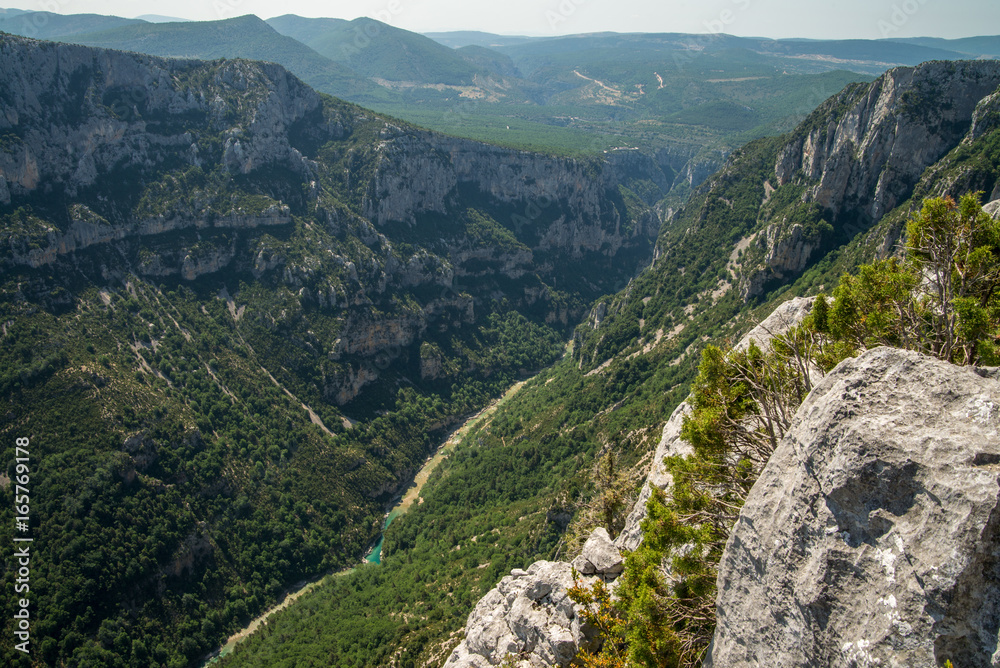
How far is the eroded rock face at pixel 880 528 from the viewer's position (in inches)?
411

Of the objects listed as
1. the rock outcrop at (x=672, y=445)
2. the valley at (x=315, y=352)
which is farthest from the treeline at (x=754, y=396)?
the rock outcrop at (x=672, y=445)

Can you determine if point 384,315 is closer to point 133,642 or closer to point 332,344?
point 332,344

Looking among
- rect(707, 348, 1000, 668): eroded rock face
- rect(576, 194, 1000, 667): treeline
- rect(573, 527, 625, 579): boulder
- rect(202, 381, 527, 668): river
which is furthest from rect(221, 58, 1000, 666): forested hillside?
rect(707, 348, 1000, 668): eroded rock face

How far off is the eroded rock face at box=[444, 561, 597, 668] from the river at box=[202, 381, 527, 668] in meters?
51.5

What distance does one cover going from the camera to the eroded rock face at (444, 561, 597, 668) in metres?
24.1

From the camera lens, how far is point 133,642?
196 feet

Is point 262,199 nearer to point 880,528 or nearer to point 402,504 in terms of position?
point 402,504

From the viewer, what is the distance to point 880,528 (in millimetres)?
11820

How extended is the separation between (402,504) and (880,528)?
88.4 metres

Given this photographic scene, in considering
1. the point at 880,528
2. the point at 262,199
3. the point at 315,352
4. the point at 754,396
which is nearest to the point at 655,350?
the point at 315,352

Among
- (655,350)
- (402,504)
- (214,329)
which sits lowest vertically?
(402,504)

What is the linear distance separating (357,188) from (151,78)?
48.4 metres

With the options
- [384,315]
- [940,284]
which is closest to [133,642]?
[384,315]

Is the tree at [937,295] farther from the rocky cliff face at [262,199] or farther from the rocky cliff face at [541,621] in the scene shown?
the rocky cliff face at [262,199]
